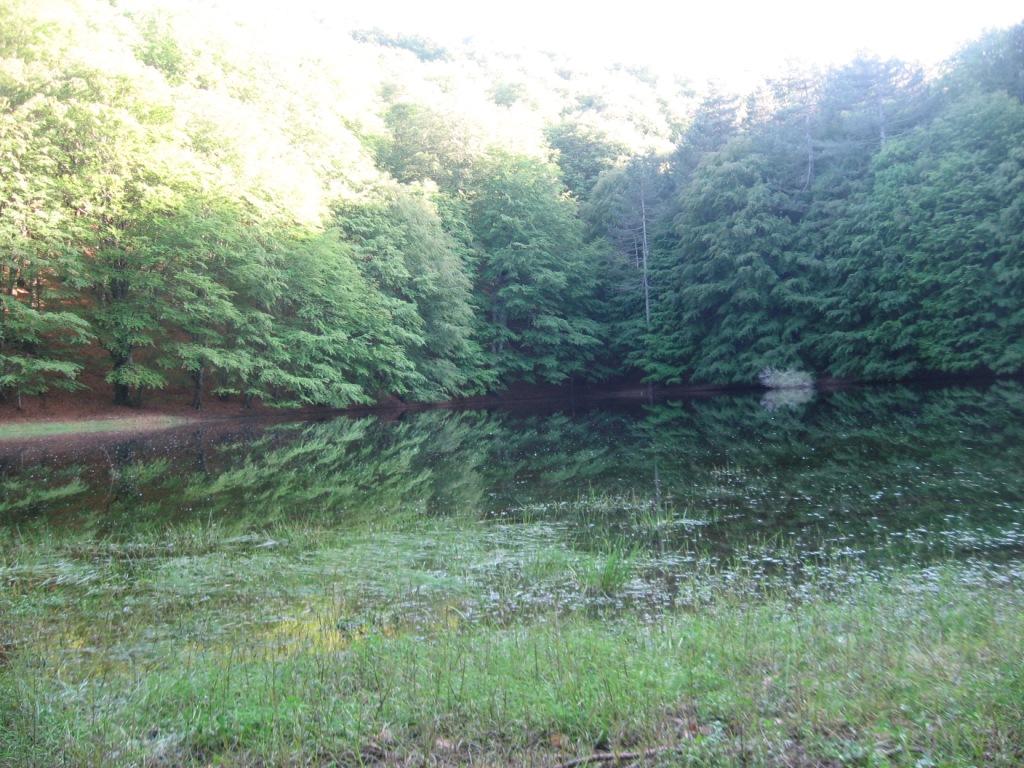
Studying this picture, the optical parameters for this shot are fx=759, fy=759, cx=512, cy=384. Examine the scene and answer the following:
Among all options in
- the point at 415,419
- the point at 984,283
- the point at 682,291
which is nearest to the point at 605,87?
the point at 682,291

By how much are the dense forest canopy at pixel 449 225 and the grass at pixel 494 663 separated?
22193mm

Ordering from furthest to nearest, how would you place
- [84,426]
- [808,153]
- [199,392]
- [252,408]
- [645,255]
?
[645,255]
[808,153]
[252,408]
[199,392]
[84,426]

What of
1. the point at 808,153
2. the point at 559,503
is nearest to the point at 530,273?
the point at 808,153

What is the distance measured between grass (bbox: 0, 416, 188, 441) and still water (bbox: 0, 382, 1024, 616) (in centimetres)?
320

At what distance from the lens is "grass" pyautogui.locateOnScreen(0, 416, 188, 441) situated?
24.0 metres

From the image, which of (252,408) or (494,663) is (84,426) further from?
(494,663)

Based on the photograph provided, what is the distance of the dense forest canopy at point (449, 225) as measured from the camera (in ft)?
92.5

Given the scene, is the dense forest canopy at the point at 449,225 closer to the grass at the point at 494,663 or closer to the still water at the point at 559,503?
the still water at the point at 559,503

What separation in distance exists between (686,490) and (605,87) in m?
73.2

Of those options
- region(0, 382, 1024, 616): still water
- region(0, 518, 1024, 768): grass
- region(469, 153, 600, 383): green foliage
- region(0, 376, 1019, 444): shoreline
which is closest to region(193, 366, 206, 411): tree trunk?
region(0, 376, 1019, 444): shoreline

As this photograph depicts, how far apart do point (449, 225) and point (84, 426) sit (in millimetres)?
24466

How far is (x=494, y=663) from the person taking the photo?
16.1ft

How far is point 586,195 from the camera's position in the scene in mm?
56125

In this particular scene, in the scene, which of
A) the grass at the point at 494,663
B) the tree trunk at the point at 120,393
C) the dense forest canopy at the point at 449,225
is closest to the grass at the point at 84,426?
the dense forest canopy at the point at 449,225
